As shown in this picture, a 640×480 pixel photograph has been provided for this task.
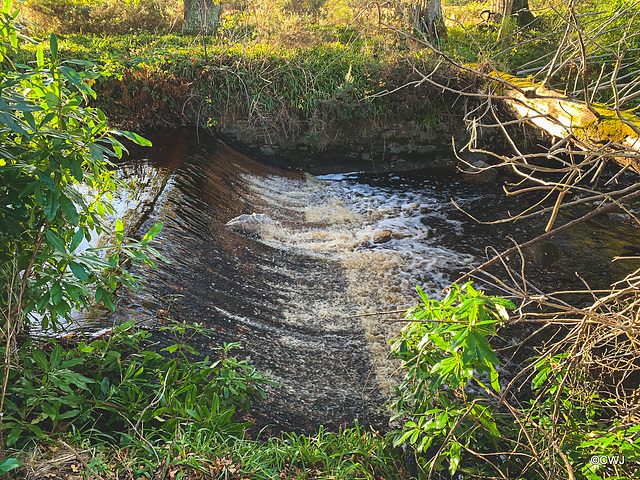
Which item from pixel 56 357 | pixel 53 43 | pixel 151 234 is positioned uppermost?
pixel 53 43

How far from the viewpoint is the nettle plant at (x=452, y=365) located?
67.5 inches

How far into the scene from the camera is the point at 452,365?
1.80 metres

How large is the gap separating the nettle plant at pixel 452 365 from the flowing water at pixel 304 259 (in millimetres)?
297

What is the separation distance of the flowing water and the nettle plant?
297 millimetres

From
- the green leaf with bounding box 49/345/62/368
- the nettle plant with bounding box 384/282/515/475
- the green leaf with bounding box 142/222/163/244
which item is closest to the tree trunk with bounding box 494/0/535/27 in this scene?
the nettle plant with bounding box 384/282/515/475

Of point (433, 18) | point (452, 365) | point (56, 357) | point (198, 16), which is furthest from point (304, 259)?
point (198, 16)

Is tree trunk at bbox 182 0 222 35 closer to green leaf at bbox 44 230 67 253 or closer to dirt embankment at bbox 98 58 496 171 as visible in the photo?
dirt embankment at bbox 98 58 496 171

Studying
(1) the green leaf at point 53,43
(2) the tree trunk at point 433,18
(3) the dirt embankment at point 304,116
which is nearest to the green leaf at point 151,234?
(1) the green leaf at point 53,43

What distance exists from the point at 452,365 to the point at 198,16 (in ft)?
35.3

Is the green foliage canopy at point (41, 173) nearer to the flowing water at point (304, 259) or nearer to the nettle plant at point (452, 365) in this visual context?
the flowing water at point (304, 259)

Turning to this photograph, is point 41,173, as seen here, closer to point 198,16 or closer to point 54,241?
point 54,241

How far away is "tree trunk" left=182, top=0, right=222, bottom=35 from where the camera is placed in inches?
398

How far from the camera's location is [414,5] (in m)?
9.29

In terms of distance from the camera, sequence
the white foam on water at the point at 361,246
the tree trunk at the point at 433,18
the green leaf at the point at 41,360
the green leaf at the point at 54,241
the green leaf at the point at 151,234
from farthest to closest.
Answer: the tree trunk at the point at 433,18 → the white foam on water at the point at 361,246 → the green leaf at the point at 151,234 → the green leaf at the point at 41,360 → the green leaf at the point at 54,241
